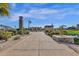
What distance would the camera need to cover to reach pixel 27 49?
12242 millimetres

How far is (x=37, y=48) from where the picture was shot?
40.9 ft

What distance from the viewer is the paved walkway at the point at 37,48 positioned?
11.5 m

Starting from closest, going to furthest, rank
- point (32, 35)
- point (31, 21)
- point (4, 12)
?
1. point (4, 12)
2. point (31, 21)
3. point (32, 35)

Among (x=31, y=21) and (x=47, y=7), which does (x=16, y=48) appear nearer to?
(x=31, y=21)

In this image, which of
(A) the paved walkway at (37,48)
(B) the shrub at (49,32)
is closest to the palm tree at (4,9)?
(A) the paved walkway at (37,48)

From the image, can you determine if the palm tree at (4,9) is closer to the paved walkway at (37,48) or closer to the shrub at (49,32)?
the paved walkway at (37,48)

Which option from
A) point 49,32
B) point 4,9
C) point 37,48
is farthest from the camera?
point 49,32

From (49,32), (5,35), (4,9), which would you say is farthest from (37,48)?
(5,35)

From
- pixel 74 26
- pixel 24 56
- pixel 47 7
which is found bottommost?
pixel 24 56

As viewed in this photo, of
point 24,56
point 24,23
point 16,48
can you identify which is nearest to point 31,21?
point 24,23

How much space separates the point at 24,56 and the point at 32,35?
3.53 meters

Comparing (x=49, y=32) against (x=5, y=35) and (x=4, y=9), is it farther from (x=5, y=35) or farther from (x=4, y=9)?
(x=4, y=9)

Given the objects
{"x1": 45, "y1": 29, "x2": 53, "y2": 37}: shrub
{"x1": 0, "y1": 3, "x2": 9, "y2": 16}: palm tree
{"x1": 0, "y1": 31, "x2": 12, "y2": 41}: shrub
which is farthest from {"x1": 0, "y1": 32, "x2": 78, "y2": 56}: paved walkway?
{"x1": 0, "y1": 3, "x2": 9, "y2": 16}: palm tree

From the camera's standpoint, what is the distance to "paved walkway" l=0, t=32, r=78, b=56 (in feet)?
37.7
